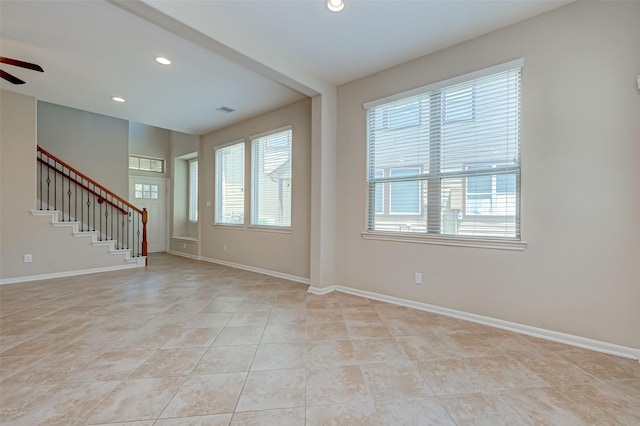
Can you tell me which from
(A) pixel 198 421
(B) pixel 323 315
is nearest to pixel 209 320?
(B) pixel 323 315

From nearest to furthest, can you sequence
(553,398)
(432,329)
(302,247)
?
1. (553,398)
2. (432,329)
3. (302,247)

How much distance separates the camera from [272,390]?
174 centimetres

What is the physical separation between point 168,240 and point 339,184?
A: 5.94 metres

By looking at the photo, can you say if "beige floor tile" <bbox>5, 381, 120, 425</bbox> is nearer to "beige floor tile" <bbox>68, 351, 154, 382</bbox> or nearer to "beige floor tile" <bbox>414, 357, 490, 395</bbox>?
"beige floor tile" <bbox>68, 351, 154, 382</bbox>

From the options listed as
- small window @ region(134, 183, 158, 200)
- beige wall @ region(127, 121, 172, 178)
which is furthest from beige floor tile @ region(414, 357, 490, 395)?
beige wall @ region(127, 121, 172, 178)

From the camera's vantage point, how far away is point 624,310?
7.11 ft

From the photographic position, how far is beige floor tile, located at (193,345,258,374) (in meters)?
1.96

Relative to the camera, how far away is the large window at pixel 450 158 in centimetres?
267

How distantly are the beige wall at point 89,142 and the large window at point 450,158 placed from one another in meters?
5.84

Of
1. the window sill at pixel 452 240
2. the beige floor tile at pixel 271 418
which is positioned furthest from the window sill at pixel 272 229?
the beige floor tile at pixel 271 418

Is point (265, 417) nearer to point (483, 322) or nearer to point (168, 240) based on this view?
point (483, 322)

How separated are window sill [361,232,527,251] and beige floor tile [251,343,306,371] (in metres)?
1.71

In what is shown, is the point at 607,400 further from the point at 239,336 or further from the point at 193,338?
the point at 193,338

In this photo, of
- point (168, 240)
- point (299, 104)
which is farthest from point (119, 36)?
point (168, 240)
